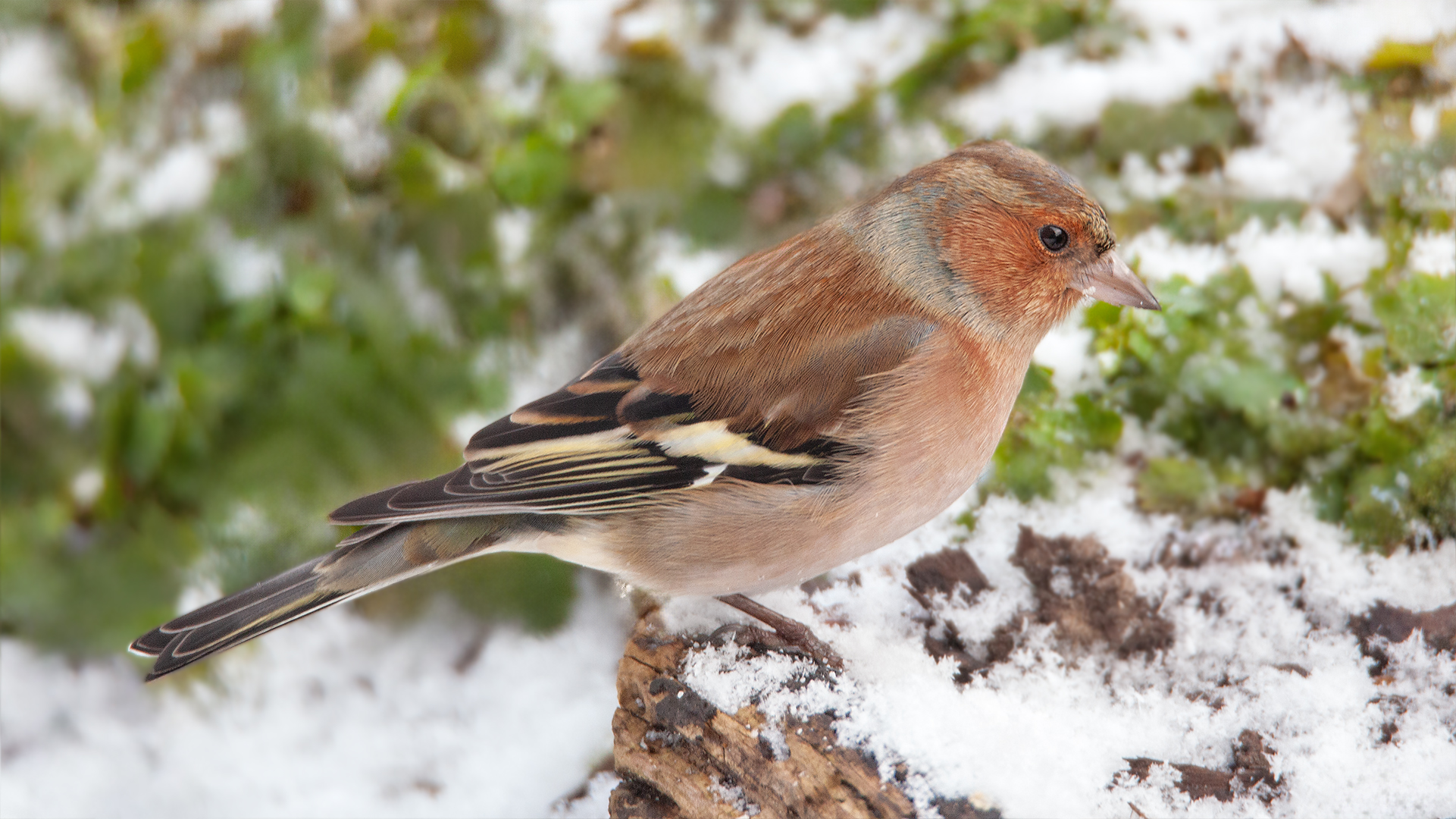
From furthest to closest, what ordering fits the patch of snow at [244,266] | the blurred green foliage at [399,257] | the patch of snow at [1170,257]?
the patch of snow at [244,266] → the patch of snow at [1170,257] → the blurred green foliage at [399,257]

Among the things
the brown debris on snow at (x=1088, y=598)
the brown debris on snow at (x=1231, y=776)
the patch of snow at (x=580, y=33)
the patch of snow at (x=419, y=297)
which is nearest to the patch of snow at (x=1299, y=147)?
the brown debris on snow at (x=1088, y=598)

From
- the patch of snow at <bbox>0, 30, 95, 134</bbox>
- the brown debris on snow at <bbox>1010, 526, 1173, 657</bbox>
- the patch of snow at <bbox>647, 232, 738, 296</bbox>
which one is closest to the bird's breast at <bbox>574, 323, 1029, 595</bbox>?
the brown debris on snow at <bbox>1010, 526, 1173, 657</bbox>

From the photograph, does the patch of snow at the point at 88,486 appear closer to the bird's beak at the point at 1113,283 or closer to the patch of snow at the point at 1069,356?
the patch of snow at the point at 1069,356

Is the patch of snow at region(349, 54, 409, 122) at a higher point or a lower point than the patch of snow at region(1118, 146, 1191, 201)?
higher

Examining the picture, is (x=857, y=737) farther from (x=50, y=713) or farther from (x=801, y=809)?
(x=50, y=713)

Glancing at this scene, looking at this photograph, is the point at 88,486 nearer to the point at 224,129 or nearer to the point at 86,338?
the point at 86,338

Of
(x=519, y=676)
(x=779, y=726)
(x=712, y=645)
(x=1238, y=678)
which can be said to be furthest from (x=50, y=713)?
(x=1238, y=678)

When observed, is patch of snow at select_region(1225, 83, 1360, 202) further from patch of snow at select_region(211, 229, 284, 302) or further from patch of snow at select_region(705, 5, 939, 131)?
patch of snow at select_region(211, 229, 284, 302)
